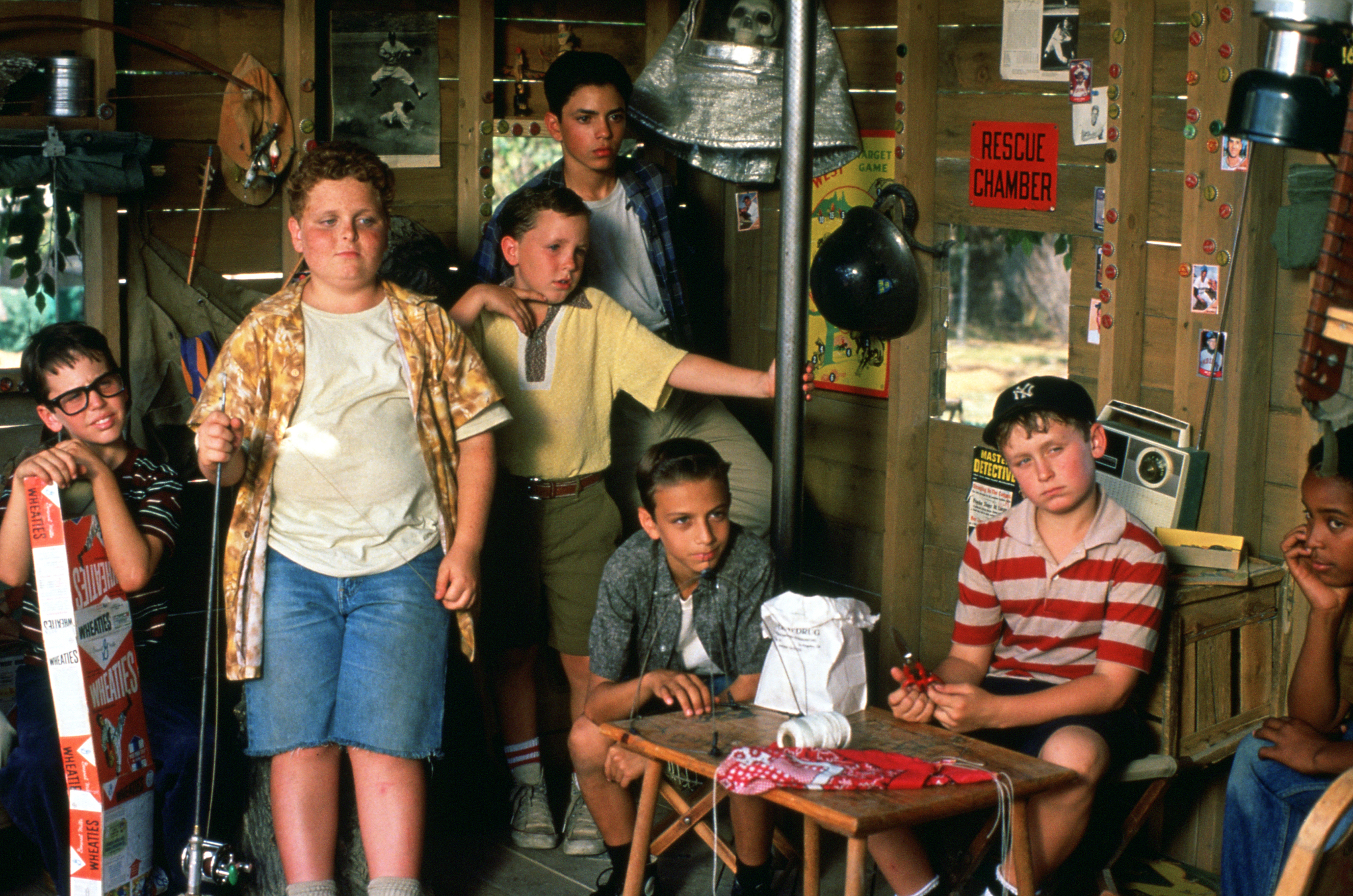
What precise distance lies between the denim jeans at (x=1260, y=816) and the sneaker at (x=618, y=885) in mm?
1300

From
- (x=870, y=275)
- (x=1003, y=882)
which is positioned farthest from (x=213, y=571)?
(x=870, y=275)

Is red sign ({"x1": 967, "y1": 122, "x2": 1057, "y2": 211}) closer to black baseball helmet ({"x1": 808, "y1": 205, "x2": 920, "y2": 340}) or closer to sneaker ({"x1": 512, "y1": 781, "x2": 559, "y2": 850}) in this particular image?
black baseball helmet ({"x1": 808, "y1": 205, "x2": 920, "y2": 340})

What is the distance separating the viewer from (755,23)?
4.51 m

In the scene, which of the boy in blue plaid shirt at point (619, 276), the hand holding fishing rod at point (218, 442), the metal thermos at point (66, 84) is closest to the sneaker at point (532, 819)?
the boy in blue plaid shirt at point (619, 276)

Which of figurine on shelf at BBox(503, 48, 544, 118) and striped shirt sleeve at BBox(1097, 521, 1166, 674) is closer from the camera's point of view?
striped shirt sleeve at BBox(1097, 521, 1166, 674)

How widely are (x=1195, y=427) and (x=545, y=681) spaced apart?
1930 millimetres

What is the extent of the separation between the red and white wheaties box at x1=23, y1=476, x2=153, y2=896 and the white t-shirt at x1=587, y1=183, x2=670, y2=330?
64.1 inches

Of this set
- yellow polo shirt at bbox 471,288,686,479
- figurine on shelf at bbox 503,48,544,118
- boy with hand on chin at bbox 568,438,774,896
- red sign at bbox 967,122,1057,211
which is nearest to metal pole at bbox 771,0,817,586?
boy with hand on chin at bbox 568,438,774,896

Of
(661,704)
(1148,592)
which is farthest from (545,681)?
(1148,592)

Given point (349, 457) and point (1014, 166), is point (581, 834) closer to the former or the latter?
point (349, 457)

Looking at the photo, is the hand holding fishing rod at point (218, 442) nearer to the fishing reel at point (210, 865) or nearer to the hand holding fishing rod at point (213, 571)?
the hand holding fishing rod at point (213, 571)

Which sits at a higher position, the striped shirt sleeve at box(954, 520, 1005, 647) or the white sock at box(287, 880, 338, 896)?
the striped shirt sleeve at box(954, 520, 1005, 647)

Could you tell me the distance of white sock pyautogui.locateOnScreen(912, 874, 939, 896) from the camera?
3.05m

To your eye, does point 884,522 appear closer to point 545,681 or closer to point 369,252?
point 545,681
